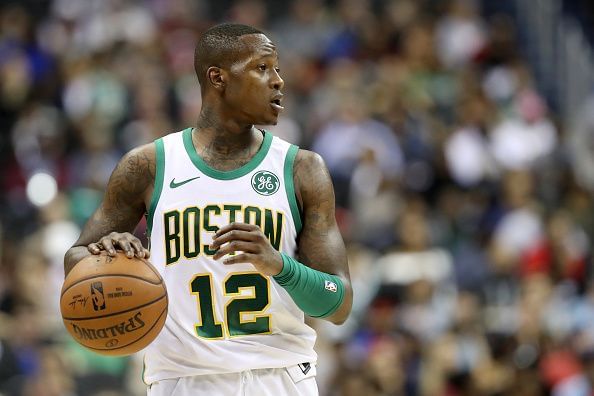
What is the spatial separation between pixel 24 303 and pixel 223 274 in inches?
274

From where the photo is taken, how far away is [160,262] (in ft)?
19.9

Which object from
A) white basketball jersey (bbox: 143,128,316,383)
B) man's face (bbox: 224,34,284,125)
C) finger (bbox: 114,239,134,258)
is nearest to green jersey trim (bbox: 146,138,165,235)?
white basketball jersey (bbox: 143,128,316,383)

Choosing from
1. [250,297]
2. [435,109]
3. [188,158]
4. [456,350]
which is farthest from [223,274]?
[435,109]

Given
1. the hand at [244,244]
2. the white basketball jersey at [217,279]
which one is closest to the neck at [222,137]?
the white basketball jersey at [217,279]

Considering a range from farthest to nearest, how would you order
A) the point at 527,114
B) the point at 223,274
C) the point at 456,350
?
Answer: 1. the point at 527,114
2. the point at 456,350
3. the point at 223,274

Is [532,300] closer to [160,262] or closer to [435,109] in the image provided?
[435,109]

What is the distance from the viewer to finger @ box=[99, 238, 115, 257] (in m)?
5.65

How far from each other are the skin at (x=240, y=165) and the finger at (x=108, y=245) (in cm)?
18

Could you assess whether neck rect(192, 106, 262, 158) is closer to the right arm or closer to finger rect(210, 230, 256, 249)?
the right arm

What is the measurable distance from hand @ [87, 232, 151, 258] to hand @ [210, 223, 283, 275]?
1.60 ft

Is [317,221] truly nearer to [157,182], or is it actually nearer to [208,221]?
[208,221]

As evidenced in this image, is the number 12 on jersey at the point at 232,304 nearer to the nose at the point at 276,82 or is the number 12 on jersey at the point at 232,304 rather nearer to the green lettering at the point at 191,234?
the green lettering at the point at 191,234

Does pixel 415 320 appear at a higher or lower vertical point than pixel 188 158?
lower

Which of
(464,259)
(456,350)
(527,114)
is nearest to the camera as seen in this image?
(456,350)
